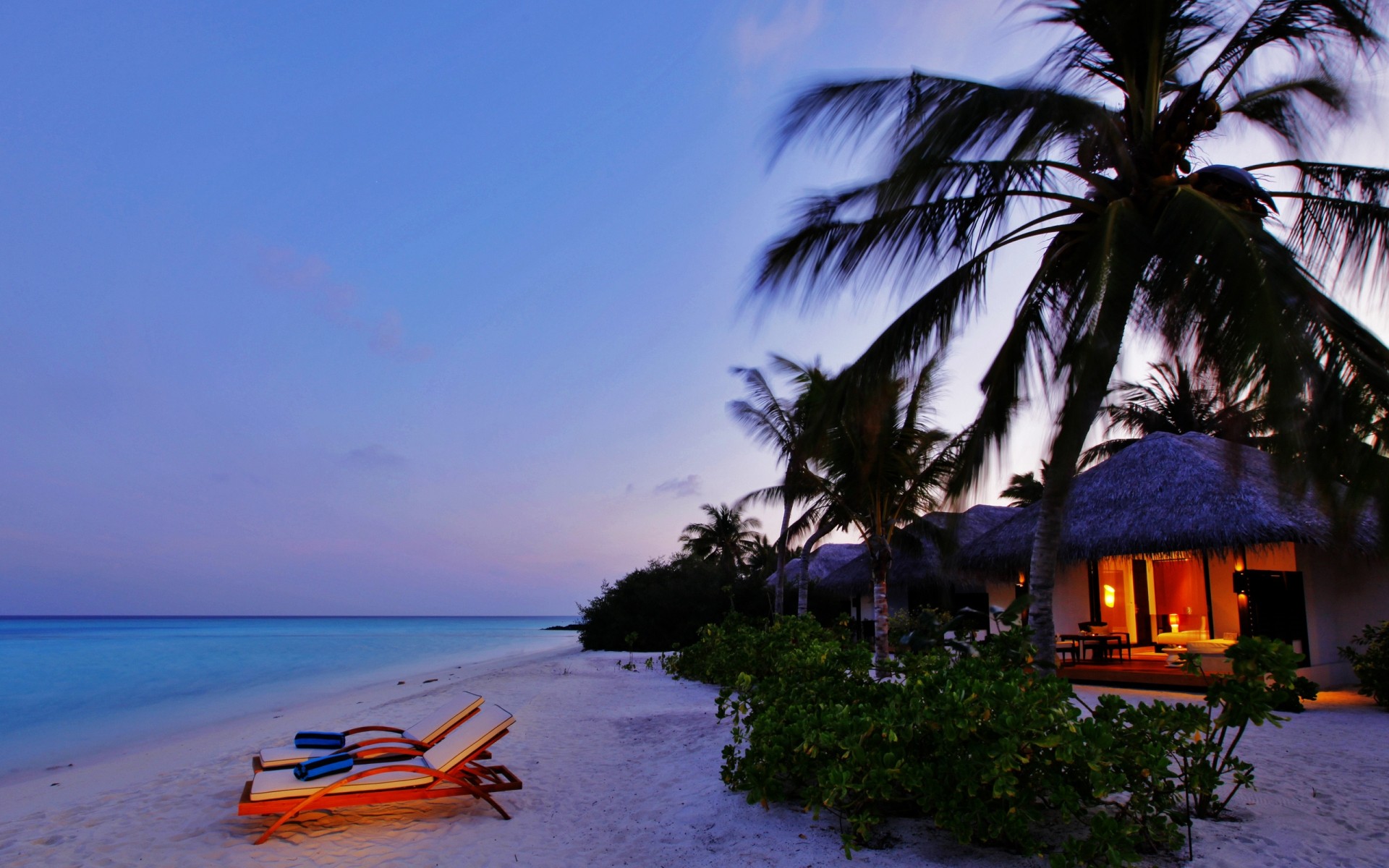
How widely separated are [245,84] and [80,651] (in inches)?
1303

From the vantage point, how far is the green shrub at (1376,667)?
7102mm

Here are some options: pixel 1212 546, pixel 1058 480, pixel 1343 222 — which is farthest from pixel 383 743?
pixel 1212 546

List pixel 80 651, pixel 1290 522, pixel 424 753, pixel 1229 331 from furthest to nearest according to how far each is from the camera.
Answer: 1. pixel 80 651
2. pixel 1290 522
3. pixel 424 753
4. pixel 1229 331

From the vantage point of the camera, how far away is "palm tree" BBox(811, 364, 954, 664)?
10125mm

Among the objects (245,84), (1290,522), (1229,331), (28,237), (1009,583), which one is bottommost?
(1009,583)

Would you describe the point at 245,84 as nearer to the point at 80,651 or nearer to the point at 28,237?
the point at 28,237

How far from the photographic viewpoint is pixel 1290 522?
8234 millimetres

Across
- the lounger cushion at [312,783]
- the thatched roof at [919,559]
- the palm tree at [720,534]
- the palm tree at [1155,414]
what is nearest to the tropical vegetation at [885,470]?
the thatched roof at [919,559]

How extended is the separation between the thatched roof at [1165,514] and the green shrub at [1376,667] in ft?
3.52

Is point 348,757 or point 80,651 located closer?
point 348,757

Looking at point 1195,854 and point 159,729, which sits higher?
point 1195,854

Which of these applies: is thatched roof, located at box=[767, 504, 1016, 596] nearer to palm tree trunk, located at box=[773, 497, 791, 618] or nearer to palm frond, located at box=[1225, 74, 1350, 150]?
palm tree trunk, located at box=[773, 497, 791, 618]

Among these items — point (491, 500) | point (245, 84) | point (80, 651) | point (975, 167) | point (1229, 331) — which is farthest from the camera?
point (80, 651)

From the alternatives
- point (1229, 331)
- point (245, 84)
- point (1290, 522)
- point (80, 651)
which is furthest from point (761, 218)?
point (80, 651)
